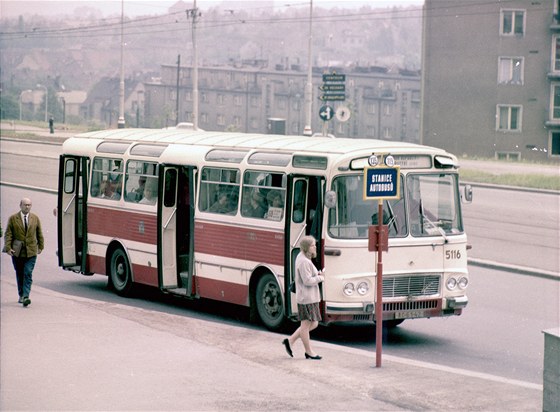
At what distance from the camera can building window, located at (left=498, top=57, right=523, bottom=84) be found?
2741 inches

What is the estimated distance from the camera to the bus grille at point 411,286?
1520cm

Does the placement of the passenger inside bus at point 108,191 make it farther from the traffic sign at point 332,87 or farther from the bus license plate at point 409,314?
the traffic sign at point 332,87

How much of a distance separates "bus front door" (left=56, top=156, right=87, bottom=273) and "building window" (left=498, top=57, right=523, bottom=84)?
169 feet

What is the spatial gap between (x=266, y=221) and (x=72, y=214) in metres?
5.75

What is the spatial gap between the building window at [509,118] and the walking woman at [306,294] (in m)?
57.0

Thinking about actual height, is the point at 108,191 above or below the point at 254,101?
below

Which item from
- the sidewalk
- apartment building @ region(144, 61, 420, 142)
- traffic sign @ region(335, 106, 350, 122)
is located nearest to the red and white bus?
the sidewalk

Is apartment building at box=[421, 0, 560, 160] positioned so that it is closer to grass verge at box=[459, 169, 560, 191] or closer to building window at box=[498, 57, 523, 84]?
building window at box=[498, 57, 523, 84]

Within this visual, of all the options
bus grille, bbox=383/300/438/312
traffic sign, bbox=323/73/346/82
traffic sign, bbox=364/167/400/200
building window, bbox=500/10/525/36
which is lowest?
bus grille, bbox=383/300/438/312

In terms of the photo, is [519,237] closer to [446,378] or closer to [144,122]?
[446,378]

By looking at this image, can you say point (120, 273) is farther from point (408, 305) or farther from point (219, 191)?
point (408, 305)

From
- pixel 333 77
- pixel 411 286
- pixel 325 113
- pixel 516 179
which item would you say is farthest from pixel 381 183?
pixel 333 77

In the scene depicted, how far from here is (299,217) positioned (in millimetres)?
15742

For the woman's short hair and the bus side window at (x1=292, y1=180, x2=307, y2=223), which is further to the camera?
the bus side window at (x1=292, y1=180, x2=307, y2=223)
